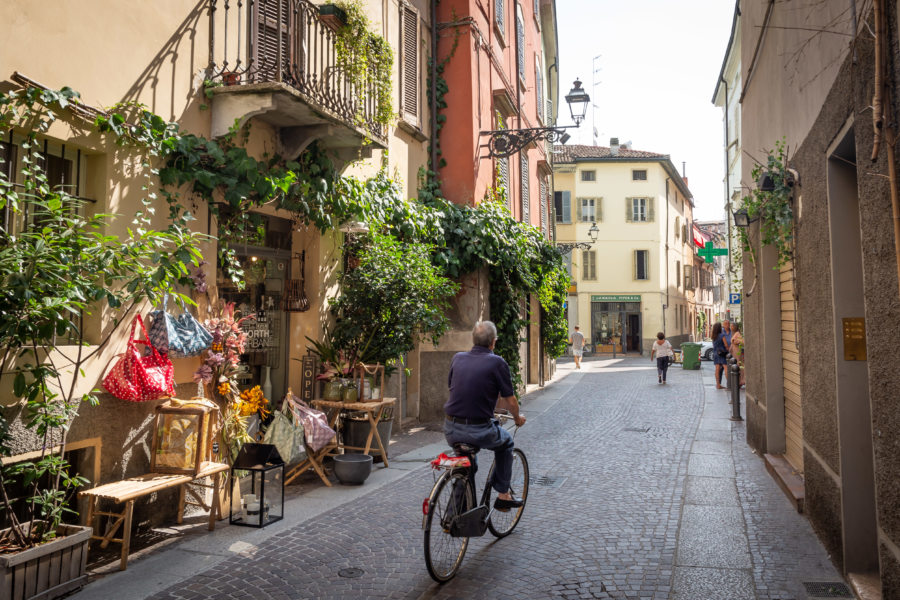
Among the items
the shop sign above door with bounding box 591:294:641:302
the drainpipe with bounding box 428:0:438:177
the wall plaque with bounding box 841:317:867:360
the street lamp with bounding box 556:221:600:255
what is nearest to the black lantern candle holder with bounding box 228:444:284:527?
the wall plaque with bounding box 841:317:867:360

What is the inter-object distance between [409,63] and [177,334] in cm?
777

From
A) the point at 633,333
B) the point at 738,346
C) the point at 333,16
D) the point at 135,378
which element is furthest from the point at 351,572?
the point at 633,333

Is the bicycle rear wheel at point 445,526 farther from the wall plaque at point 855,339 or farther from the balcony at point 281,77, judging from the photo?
the balcony at point 281,77

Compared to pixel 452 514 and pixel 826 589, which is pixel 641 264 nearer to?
pixel 826 589

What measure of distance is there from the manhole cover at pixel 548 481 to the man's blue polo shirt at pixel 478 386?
9.14 feet

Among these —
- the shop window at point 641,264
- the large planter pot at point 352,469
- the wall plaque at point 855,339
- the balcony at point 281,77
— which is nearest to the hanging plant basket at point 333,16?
the balcony at point 281,77

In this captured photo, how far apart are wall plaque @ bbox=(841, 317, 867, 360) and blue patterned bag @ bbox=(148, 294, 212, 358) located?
5.01 metres

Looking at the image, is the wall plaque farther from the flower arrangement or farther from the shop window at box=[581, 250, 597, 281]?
the shop window at box=[581, 250, 597, 281]

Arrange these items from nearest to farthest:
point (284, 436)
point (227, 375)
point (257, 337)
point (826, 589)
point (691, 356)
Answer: point (826, 589) → point (227, 375) → point (284, 436) → point (257, 337) → point (691, 356)

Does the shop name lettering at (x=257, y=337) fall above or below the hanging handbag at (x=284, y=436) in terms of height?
above

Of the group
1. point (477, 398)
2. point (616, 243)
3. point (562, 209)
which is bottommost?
point (477, 398)

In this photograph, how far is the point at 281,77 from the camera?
6.84 m

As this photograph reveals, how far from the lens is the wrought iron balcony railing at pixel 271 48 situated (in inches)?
265

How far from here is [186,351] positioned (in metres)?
5.68
